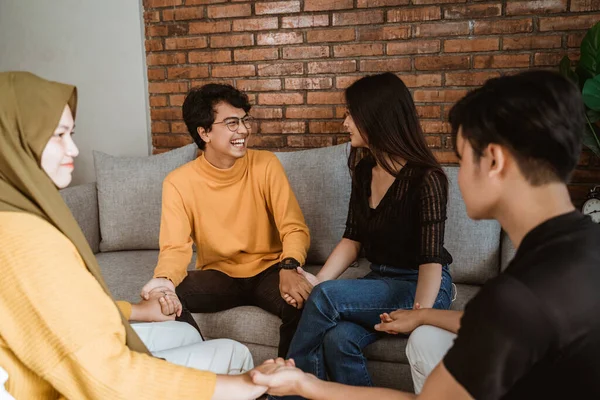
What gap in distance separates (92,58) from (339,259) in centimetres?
230

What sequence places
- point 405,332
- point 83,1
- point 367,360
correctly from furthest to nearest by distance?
point 83,1
point 367,360
point 405,332

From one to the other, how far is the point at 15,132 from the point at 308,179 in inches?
65.7

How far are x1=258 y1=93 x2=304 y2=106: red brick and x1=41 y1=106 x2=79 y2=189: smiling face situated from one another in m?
2.00

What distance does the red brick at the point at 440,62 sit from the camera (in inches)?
108

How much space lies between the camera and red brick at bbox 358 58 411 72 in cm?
283

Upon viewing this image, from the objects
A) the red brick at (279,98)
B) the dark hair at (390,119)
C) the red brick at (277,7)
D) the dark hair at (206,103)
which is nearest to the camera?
the dark hair at (390,119)

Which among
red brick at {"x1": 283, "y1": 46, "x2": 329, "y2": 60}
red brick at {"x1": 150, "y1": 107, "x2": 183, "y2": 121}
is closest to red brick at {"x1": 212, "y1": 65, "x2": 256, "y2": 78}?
red brick at {"x1": 283, "y1": 46, "x2": 329, "y2": 60}

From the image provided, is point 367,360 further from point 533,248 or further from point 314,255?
point 533,248

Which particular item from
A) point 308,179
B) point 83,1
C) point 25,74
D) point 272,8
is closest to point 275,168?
point 308,179

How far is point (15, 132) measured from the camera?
3.29 feet

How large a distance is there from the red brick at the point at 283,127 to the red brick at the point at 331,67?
0.30 meters

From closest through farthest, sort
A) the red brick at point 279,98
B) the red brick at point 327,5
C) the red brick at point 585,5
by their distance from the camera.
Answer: the red brick at point 585,5 < the red brick at point 327,5 < the red brick at point 279,98

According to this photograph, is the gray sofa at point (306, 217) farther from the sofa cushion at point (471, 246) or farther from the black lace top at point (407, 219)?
the black lace top at point (407, 219)

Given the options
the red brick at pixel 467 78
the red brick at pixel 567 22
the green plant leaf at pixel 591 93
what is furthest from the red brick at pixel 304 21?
the green plant leaf at pixel 591 93
